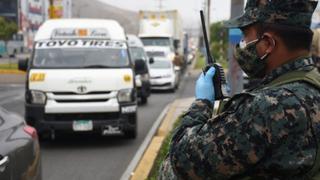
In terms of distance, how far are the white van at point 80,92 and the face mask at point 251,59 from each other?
7.85 m

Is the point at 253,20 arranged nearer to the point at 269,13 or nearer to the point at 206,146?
the point at 269,13

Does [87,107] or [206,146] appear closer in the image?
[206,146]

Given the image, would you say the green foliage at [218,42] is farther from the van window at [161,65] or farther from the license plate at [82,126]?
the license plate at [82,126]

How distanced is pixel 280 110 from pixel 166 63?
2406cm

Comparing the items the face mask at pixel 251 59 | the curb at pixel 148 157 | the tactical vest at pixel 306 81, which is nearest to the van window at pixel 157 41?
the curb at pixel 148 157

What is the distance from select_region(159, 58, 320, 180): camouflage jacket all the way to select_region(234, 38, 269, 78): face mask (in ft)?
0.21

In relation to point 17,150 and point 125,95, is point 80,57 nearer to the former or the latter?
point 125,95

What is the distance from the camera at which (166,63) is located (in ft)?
85.6

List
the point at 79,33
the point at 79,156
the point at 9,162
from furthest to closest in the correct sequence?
the point at 79,33, the point at 79,156, the point at 9,162

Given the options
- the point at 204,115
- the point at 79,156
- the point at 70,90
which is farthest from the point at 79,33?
the point at 204,115

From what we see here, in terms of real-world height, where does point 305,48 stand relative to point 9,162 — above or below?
above

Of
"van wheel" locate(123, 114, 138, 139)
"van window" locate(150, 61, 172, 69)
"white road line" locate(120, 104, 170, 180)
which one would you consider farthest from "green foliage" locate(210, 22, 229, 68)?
"van wheel" locate(123, 114, 138, 139)

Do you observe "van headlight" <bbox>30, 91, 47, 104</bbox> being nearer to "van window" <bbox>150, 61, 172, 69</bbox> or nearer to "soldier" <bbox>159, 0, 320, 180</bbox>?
"soldier" <bbox>159, 0, 320, 180</bbox>

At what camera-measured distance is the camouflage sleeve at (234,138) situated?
207 centimetres
